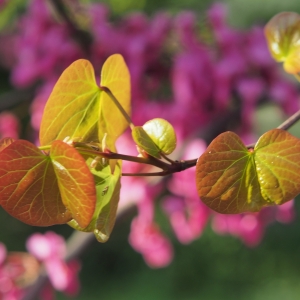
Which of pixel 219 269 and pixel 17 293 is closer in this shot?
pixel 17 293

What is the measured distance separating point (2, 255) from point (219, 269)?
1.04 m

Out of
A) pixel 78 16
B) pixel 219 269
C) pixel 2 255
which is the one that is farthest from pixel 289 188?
pixel 219 269

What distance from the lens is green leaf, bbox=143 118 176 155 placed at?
0.27 meters

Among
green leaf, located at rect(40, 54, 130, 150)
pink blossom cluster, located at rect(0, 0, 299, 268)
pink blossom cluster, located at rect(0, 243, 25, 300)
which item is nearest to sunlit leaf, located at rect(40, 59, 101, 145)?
green leaf, located at rect(40, 54, 130, 150)

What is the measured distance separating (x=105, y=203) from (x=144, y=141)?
0.11 ft

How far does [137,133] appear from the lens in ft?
0.85

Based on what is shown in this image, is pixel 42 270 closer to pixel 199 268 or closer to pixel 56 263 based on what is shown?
pixel 56 263

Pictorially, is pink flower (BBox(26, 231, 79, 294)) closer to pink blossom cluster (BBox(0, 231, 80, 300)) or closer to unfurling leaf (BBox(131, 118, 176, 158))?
pink blossom cluster (BBox(0, 231, 80, 300))

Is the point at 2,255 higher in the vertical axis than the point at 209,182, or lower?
lower

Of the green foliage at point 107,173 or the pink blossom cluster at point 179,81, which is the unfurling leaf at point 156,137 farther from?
the pink blossom cluster at point 179,81

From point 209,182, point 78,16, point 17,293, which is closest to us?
point 209,182

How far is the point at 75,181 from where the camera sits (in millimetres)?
243

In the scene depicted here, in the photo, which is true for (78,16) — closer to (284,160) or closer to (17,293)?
(17,293)

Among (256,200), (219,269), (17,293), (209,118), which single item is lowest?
(219,269)
